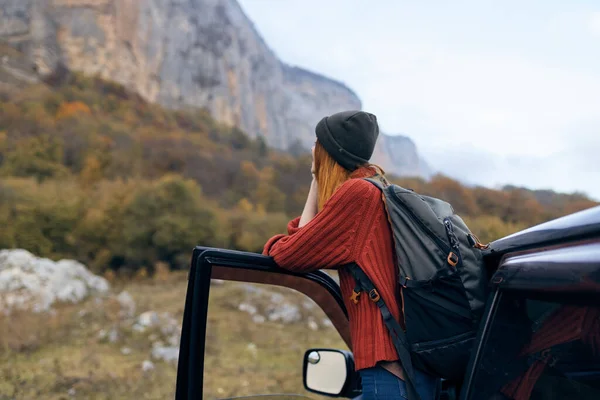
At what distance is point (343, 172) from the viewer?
1404 mm

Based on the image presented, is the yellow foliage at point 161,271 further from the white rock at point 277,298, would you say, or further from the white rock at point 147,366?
the white rock at point 147,366

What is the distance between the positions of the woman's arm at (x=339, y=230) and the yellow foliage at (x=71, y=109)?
3853 centimetres

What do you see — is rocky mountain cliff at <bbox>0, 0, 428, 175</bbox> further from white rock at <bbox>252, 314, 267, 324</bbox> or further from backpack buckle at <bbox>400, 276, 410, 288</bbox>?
backpack buckle at <bbox>400, 276, 410, 288</bbox>

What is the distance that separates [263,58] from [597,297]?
85940mm

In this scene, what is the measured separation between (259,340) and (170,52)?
192 feet

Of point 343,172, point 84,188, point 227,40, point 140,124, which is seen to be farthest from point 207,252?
point 227,40

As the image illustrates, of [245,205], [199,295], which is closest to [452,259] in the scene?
[199,295]

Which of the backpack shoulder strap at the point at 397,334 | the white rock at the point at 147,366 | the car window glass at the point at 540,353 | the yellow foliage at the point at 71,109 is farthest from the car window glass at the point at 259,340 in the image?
the yellow foliage at the point at 71,109

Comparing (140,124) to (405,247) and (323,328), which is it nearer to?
(323,328)

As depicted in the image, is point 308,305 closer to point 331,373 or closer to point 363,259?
point 331,373

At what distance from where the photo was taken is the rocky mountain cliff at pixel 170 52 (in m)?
52.9

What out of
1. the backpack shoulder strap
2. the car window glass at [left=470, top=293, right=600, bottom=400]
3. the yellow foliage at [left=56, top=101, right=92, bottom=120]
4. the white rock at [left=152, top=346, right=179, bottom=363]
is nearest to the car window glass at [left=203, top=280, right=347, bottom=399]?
the white rock at [left=152, top=346, right=179, bottom=363]

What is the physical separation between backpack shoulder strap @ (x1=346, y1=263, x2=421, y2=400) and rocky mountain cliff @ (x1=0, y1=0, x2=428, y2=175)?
1959 inches

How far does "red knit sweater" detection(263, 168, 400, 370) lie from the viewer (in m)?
1.20
